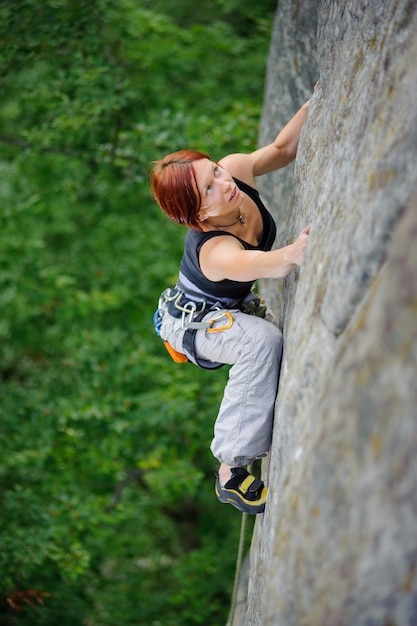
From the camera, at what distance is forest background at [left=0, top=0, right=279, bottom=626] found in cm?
570

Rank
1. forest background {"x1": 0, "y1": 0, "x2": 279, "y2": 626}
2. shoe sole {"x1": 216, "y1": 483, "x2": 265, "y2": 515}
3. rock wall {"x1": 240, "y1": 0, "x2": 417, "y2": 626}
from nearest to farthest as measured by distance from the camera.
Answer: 1. rock wall {"x1": 240, "y1": 0, "x2": 417, "y2": 626}
2. shoe sole {"x1": 216, "y1": 483, "x2": 265, "y2": 515}
3. forest background {"x1": 0, "y1": 0, "x2": 279, "y2": 626}

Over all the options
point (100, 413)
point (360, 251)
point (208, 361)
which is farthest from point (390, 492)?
point (100, 413)

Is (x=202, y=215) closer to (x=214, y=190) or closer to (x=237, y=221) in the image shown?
(x=214, y=190)

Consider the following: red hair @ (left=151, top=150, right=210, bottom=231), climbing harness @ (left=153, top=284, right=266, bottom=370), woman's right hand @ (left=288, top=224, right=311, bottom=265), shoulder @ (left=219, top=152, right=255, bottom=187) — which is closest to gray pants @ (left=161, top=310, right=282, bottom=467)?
climbing harness @ (left=153, top=284, right=266, bottom=370)

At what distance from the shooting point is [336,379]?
6.37 feet

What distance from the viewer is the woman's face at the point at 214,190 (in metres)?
2.86

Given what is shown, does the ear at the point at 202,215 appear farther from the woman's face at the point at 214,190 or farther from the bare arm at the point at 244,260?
the bare arm at the point at 244,260

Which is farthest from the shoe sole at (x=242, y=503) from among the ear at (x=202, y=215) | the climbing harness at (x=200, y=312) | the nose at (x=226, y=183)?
the nose at (x=226, y=183)

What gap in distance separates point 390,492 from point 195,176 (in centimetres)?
169

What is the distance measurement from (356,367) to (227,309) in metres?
1.38

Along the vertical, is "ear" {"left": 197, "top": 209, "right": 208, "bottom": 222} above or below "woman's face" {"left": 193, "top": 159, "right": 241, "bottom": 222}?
below

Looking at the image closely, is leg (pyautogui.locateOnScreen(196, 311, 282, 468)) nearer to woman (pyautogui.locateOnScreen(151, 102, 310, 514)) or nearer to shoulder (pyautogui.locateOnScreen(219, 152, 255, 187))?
woman (pyautogui.locateOnScreen(151, 102, 310, 514))


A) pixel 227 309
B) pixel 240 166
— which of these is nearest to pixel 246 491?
pixel 227 309

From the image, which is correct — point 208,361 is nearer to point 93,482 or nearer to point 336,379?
point 336,379
